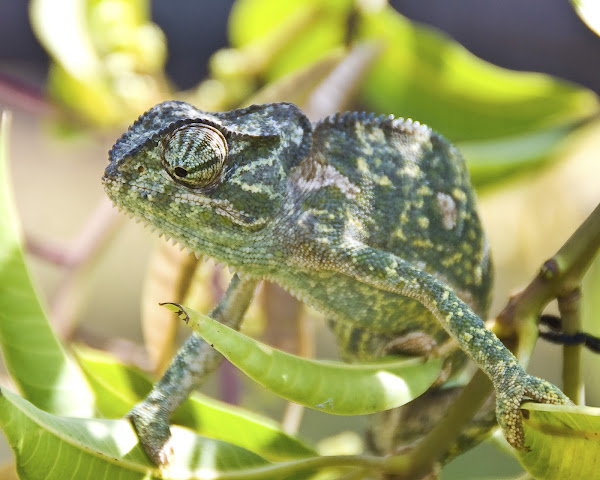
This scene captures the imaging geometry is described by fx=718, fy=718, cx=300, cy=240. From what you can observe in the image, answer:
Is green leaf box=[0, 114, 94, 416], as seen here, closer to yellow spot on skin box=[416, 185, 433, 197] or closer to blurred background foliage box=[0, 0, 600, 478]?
blurred background foliage box=[0, 0, 600, 478]

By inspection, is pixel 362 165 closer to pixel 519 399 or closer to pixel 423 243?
pixel 423 243

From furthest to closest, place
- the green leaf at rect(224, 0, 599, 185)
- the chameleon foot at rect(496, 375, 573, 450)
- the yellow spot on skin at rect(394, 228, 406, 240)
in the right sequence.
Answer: the green leaf at rect(224, 0, 599, 185), the yellow spot on skin at rect(394, 228, 406, 240), the chameleon foot at rect(496, 375, 573, 450)

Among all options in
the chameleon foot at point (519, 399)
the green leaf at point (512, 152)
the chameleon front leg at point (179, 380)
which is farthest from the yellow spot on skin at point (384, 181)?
the green leaf at point (512, 152)

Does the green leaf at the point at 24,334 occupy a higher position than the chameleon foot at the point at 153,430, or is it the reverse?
the green leaf at the point at 24,334

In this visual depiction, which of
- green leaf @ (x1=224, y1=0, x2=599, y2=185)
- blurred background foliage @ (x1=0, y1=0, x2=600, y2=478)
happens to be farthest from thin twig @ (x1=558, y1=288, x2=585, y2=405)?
green leaf @ (x1=224, y1=0, x2=599, y2=185)

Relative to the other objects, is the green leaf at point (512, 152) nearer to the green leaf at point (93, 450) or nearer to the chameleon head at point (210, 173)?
the chameleon head at point (210, 173)

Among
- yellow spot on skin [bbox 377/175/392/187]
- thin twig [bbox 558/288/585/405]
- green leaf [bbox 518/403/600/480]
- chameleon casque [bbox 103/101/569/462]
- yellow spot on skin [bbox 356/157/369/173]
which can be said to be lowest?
green leaf [bbox 518/403/600/480]

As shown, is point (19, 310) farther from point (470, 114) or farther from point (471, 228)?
point (470, 114)
